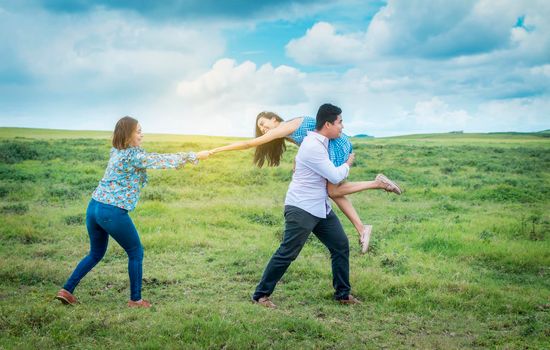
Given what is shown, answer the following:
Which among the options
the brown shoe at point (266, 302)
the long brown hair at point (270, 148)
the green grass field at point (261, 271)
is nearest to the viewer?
the green grass field at point (261, 271)

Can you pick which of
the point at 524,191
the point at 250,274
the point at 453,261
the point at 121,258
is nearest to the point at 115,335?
the point at 250,274

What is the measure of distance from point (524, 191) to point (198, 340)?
15.9 metres

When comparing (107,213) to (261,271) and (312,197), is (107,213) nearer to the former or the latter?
(312,197)

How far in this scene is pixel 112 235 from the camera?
620 cm

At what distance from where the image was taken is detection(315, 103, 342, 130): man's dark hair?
6.31 m

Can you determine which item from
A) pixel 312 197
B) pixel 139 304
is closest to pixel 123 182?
pixel 139 304

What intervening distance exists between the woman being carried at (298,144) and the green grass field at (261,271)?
1397mm

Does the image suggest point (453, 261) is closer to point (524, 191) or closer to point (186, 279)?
point (186, 279)

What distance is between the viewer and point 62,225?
12320mm

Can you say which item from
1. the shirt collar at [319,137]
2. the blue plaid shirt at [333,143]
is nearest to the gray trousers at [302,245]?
the blue plaid shirt at [333,143]

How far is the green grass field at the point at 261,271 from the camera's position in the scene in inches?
226

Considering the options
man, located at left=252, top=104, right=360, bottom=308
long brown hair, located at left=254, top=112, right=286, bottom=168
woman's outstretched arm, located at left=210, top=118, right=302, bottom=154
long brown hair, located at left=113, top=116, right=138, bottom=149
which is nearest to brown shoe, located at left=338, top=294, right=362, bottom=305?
man, located at left=252, top=104, right=360, bottom=308

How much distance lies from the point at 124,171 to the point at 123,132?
18.3 inches

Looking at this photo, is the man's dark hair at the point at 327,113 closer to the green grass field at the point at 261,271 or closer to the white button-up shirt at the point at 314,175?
the white button-up shirt at the point at 314,175
